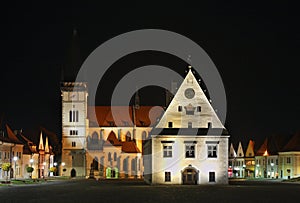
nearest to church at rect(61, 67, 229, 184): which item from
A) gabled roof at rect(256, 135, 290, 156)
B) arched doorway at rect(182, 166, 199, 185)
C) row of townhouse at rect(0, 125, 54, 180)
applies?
arched doorway at rect(182, 166, 199, 185)

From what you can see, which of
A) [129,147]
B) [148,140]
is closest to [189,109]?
[148,140]

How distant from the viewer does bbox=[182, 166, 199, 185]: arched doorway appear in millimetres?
66250

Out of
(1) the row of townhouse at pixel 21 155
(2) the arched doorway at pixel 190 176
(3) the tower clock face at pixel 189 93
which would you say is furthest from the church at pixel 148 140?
(1) the row of townhouse at pixel 21 155

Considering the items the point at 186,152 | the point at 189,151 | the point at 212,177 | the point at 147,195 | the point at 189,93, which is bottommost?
the point at 147,195

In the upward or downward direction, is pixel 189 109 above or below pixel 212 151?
above

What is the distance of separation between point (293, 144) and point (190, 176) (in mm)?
39059

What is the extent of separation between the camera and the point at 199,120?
6819 centimetres

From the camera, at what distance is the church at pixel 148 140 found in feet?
217

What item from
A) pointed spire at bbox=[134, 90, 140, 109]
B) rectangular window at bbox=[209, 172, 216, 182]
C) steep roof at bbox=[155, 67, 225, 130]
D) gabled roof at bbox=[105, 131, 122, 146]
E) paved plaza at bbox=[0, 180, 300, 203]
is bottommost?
paved plaza at bbox=[0, 180, 300, 203]

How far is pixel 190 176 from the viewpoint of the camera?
220ft

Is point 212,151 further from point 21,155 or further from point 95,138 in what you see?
point 95,138

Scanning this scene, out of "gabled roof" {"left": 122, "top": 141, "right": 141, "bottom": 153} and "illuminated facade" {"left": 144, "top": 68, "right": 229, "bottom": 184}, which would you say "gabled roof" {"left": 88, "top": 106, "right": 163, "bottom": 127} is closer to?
"gabled roof" {"left": 122, "top": 141, "right": 141, "bottom": 153}

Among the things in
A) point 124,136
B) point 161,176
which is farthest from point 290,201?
point 124,136

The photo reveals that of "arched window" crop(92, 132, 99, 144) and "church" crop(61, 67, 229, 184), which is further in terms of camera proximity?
"arched window" crop(92, 132, 99, 144)
